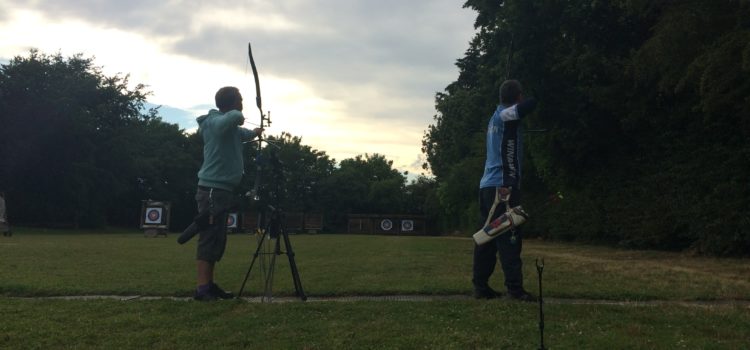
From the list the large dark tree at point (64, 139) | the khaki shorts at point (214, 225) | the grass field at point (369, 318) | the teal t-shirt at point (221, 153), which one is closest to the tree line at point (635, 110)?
the grass field at point (369, 318)

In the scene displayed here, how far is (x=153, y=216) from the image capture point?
3219 cm

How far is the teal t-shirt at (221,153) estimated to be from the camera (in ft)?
19.1

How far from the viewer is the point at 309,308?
5.24 meters

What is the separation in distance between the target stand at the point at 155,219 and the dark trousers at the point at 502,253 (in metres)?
27.4

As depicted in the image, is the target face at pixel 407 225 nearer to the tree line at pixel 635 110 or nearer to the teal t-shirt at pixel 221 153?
the tree line at pixel 635 110

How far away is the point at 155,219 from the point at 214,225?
28102mm

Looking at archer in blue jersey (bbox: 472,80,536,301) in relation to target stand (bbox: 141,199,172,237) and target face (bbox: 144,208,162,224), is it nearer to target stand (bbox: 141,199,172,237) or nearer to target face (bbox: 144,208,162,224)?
target stand (bbox: 141,199,172,237)

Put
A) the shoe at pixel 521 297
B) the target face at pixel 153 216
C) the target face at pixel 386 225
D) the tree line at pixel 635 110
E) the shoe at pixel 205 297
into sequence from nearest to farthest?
1. the shoe at pixel 521 297
2. the shoe at pixel 205 297
3. the tree line at pixel 635 110
4. the target face at pixel 153 216
5. the target face at pixel 386 225

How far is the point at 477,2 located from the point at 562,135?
6.12 m

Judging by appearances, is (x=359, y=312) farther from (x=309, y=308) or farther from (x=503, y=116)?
(x=503, y=116)

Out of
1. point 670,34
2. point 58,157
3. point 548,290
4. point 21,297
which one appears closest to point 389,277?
point 548,290

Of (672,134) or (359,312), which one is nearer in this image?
(359,312)

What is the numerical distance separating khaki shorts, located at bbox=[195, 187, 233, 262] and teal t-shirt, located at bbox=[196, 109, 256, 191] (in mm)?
94

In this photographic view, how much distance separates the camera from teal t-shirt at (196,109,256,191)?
582 centimetres
